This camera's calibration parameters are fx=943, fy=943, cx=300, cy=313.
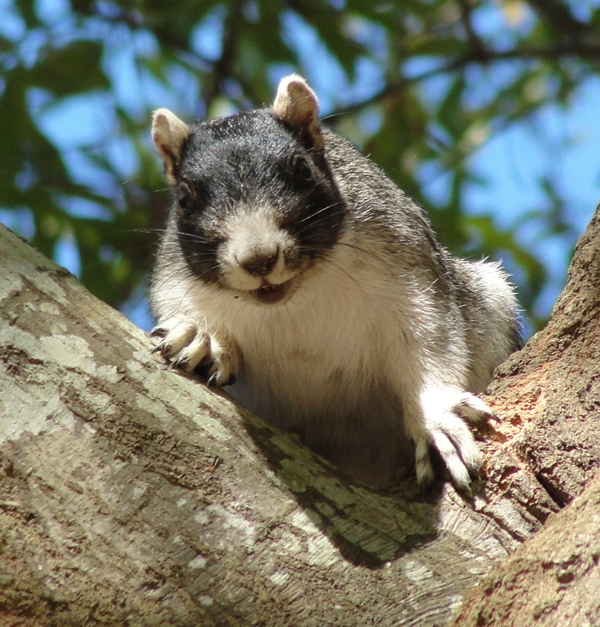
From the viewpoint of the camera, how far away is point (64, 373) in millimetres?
2166

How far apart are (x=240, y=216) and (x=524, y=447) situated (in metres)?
0.99

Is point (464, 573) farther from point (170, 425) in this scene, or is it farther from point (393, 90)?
point (393, 90)

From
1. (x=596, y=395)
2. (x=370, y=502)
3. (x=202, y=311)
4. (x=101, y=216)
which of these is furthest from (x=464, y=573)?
(x=101, y=216)

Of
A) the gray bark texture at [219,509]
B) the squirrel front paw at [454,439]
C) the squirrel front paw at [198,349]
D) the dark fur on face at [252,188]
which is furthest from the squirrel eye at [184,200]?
the squirrel front paw at [454,439]

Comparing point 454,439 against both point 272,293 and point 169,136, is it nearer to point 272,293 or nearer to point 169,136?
point 272,293

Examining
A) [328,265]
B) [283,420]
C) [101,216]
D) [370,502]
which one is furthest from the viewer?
[101,216]

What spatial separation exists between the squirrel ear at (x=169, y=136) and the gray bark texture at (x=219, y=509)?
0.90m

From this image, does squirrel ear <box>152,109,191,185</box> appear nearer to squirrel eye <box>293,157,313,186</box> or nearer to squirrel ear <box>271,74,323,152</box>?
squirrel ear <box>271,74,323,152</box>

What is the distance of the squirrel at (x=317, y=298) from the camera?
2652 mm

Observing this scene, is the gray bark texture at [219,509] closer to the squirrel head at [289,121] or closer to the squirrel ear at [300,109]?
the squirrel head at [289,121]

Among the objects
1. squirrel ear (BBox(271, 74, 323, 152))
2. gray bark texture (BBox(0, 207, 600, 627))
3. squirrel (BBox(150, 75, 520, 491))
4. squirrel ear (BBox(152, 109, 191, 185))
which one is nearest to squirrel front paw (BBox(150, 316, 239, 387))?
squirrel (BBox(150, 75, 520, 491))

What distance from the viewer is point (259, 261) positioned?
245 cm

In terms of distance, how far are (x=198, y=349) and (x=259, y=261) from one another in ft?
1.26

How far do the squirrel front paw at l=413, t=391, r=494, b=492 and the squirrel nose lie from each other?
0.69m
